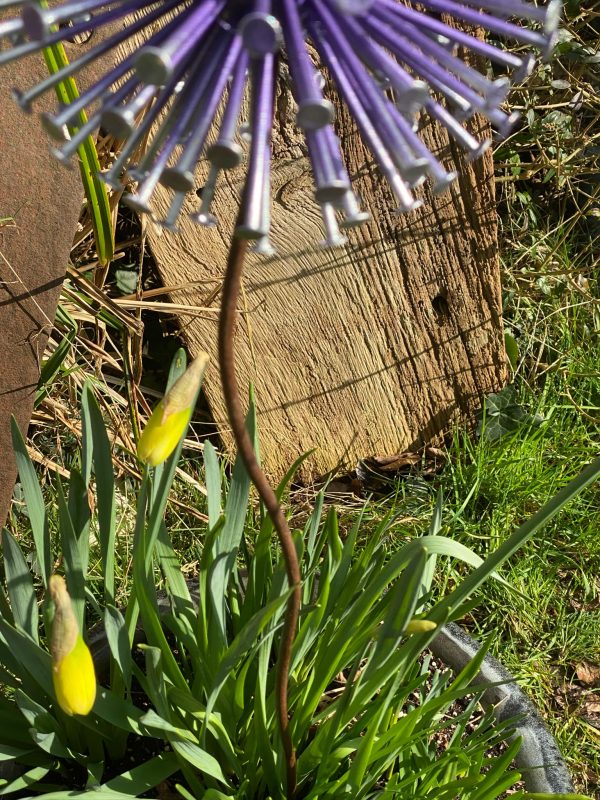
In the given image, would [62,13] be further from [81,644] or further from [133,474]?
[133,474]

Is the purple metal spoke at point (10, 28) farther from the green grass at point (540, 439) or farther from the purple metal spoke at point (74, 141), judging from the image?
the green grass at point (540, 439)

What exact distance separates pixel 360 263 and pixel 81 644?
1.10 metres

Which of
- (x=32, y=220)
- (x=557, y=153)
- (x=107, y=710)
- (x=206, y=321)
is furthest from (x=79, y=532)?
(x=557, y=153)

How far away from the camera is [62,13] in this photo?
0.47 meters

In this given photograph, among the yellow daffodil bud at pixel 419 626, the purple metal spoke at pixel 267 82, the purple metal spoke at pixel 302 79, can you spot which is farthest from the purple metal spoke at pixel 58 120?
the yellow daffodil bud at pixel 419 626

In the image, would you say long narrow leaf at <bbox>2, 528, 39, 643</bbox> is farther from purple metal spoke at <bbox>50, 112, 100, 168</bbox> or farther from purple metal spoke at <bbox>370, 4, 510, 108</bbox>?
purple metal spoke at <bbox>370, 4, 510, 108</bbox>

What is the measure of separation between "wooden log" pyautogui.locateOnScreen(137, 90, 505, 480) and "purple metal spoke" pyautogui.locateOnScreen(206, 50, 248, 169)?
0.92 metres

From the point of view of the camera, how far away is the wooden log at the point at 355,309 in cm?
150

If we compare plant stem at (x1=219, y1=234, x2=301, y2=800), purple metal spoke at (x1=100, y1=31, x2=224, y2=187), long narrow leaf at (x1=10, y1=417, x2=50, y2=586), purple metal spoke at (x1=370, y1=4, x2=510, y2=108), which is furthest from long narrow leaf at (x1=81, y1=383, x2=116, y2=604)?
purple metal spoke at (x1=370, y1=4, x2=510, y2=108)

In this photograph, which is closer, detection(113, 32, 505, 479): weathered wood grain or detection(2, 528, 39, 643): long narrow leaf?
detection(2, 528, 39, 643): long narrow leaf

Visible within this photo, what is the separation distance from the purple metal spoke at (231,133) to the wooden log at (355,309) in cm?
92

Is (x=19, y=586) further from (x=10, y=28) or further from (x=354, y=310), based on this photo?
(x=354, y=310)

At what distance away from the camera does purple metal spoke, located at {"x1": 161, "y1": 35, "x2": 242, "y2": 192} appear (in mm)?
458

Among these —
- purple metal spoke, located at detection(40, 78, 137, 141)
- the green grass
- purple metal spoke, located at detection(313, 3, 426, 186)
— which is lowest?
the green grass
